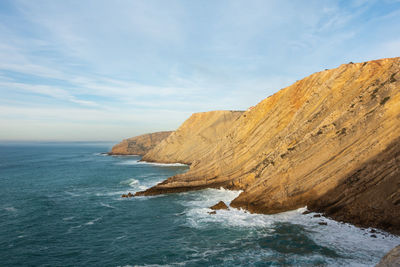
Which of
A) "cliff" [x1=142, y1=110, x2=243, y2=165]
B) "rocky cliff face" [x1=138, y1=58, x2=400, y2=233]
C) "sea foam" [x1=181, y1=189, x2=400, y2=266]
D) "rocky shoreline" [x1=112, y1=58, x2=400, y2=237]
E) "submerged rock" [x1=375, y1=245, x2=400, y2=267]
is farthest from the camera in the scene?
"cliff" [x1=142, y1=110, x2=243, y2=165]

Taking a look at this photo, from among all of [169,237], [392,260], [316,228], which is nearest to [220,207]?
[169,237]

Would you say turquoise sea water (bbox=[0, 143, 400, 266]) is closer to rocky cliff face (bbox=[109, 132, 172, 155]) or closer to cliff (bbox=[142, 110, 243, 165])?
cliff (bbox=[142, 110, 243, 165])

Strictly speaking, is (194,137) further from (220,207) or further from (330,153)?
(330,153)

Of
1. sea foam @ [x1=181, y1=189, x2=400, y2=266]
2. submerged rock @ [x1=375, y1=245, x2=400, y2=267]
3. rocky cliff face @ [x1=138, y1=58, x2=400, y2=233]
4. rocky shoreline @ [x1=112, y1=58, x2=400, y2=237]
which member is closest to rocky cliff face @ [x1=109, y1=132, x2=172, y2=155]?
rocky shoreline @ [x1=112, y1=58, x2=400, y2=237]

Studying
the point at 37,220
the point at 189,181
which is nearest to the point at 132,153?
the point at 189,181

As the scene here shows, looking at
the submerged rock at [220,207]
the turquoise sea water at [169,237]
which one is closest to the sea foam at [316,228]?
the turquoise sea water at [169,237]

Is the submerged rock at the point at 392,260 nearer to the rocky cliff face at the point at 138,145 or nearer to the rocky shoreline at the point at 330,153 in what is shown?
the rocky shoreline at the point at 330,153

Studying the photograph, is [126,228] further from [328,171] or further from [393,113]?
[393,113]
